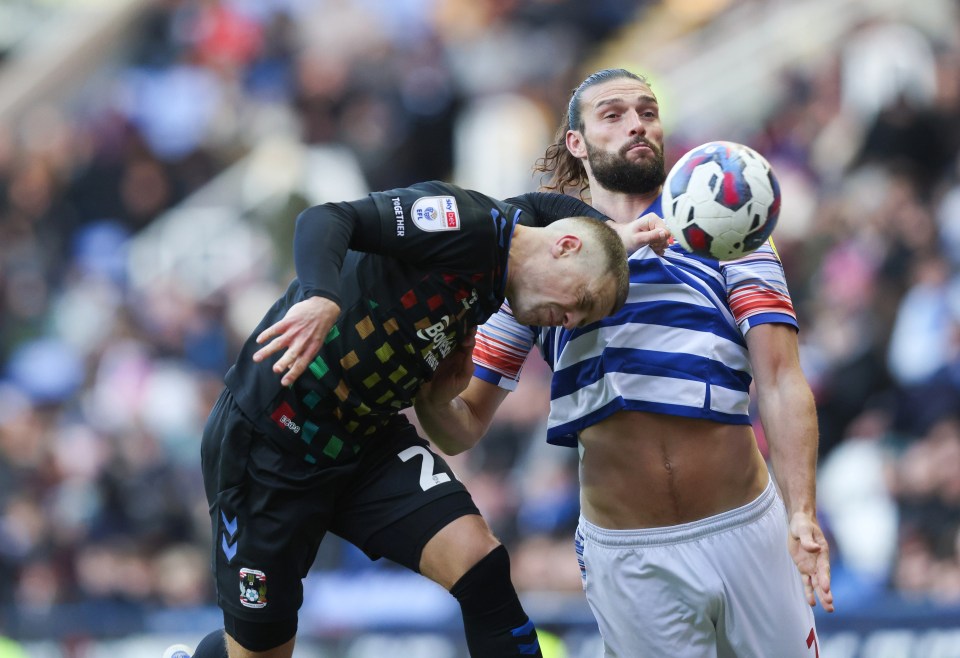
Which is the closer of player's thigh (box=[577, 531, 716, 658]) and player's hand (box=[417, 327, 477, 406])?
player's thigh (box=[577, 531, 716, 658])

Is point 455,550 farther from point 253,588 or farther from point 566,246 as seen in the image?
point 566,246

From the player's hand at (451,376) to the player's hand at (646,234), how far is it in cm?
68

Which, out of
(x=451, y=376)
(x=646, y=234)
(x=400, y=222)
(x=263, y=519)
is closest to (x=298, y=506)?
(x=263, y=519)

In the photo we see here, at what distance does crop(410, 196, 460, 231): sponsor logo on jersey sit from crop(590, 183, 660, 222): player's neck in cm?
75

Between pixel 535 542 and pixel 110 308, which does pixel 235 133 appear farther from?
pixel 535 542

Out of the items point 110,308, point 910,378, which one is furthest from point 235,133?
point 910,378

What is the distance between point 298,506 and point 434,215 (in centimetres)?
119

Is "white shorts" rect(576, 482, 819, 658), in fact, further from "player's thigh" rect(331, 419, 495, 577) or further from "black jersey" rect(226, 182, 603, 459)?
"black jersey" rect(226, 182, 603, 459)

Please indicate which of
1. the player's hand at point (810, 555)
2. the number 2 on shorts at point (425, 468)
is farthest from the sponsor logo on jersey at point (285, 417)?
the player's hand at point (810, 555)

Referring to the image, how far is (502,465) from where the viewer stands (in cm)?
984

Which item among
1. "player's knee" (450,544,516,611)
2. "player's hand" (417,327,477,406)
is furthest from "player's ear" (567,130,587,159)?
"player's knee" (450,544,516,611)

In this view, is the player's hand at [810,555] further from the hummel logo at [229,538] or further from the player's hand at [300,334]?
the hummel logo at [229,538]

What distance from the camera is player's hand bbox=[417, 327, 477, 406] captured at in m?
4.87

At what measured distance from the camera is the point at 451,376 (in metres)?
4.91
